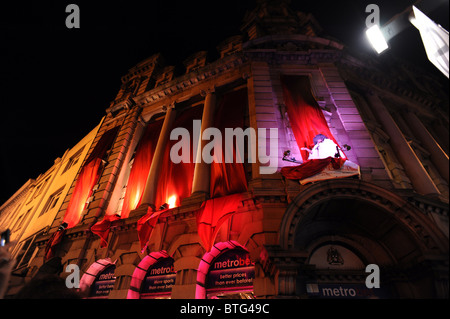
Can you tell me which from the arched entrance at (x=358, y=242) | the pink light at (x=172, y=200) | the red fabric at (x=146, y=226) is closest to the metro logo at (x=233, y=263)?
the arched entrance at (x=358, y=242)

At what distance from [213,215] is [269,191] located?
8.51 ft

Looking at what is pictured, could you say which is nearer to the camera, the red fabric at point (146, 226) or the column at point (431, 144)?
the red fabric at point (146, 226)

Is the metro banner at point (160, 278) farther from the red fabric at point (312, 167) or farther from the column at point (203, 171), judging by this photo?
the red fabric at point (312, 167)

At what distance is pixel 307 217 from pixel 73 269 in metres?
12.5

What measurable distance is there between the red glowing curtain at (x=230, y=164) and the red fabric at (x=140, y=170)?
5.28 metres

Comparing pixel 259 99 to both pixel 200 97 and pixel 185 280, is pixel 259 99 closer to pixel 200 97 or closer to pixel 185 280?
pixel 200 97

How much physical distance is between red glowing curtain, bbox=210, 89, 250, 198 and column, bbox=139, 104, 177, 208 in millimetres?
4116

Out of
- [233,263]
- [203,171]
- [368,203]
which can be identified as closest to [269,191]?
[233,263]

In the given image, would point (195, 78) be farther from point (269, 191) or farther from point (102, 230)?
point (102, 230)

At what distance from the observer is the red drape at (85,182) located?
48.7 feet

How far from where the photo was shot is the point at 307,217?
352 inches

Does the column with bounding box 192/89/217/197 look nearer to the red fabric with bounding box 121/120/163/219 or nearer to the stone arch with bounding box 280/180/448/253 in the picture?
the red fabric with bounding box 121/120/163/219

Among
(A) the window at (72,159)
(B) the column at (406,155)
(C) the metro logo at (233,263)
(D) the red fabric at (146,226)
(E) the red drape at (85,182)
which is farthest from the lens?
(A) the window at (72,159)

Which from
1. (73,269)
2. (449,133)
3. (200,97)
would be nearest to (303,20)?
(200,97)
